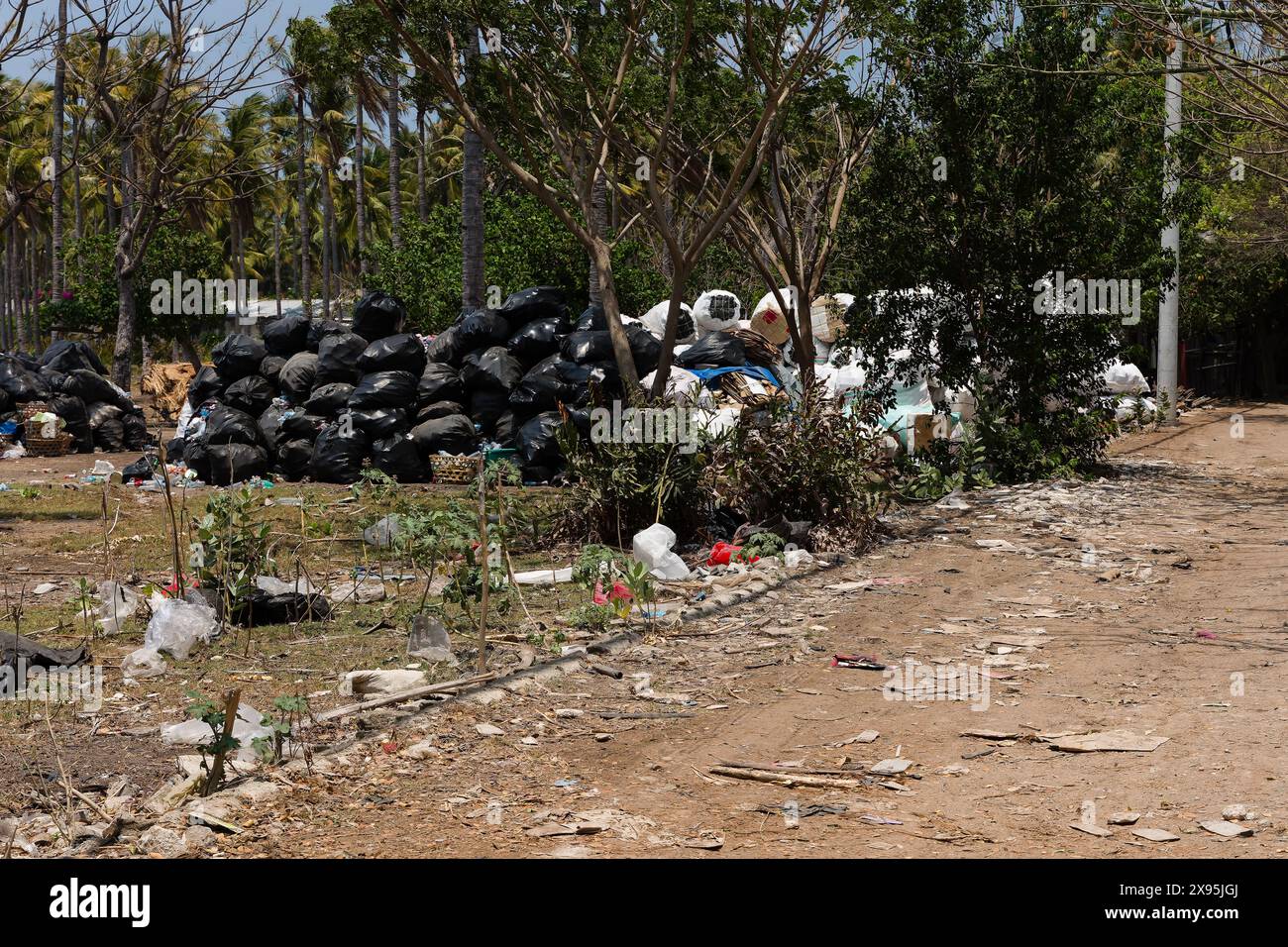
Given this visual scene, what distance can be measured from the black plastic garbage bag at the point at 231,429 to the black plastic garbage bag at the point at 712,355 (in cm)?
413

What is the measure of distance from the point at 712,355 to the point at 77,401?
7.87 m

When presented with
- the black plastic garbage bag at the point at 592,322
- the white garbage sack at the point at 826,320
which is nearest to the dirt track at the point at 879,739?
the black plastic garbage bag at the point at 592,322

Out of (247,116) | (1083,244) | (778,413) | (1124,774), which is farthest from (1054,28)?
(247,116)

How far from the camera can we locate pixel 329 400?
1238 centimetres

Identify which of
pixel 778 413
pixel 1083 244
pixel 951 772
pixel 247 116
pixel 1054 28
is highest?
pixel 247 116

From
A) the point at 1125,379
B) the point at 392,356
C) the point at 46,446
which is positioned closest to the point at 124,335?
the point at 46,446

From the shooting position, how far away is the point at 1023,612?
6.60 m

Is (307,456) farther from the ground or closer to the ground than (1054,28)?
closer to the ground

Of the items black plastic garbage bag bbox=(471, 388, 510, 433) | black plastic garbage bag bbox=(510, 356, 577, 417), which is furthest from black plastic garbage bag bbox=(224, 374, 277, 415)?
Result: black plastic garbage bag bbox=(510, 356, 577, 417)

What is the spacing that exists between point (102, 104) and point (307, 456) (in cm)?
811

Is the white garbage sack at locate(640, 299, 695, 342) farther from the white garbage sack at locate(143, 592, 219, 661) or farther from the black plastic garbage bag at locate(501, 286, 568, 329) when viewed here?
the white garbage sack at locate(143, 592, 219, 661)

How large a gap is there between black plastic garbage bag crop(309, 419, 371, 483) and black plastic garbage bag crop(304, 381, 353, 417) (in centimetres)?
27
